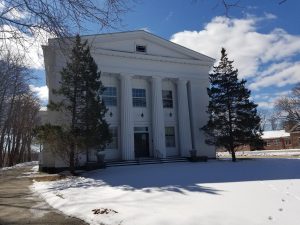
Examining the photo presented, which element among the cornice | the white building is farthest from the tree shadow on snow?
the cornice

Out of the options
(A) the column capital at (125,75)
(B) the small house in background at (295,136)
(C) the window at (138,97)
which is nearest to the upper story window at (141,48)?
(A) the column capital at (125,75)

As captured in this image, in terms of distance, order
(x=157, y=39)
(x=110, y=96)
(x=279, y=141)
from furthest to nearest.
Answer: (x=279, y=141) < (x=157, y=39) < (x=110, y=96)

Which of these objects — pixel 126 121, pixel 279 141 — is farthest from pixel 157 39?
pixel 279 141

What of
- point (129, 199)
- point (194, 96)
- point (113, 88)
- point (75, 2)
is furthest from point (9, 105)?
point (75, 2)

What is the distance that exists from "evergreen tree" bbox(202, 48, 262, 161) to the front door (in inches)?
196

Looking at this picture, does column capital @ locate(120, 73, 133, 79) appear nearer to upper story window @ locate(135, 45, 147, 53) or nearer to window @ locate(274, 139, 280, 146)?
upper story window @ locate(135, 45, 147, 53)

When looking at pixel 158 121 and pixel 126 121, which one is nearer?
pixel 126 121

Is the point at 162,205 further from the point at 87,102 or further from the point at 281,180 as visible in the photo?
the point at 87,102

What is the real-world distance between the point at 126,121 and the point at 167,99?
5.13 m

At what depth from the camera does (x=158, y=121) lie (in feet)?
93.1

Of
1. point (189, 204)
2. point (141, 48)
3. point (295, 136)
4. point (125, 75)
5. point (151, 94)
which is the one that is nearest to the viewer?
point (189, 204)

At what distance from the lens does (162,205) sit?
905cm

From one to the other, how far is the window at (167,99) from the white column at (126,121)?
390cm

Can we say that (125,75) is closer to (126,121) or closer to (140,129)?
(126,121)
